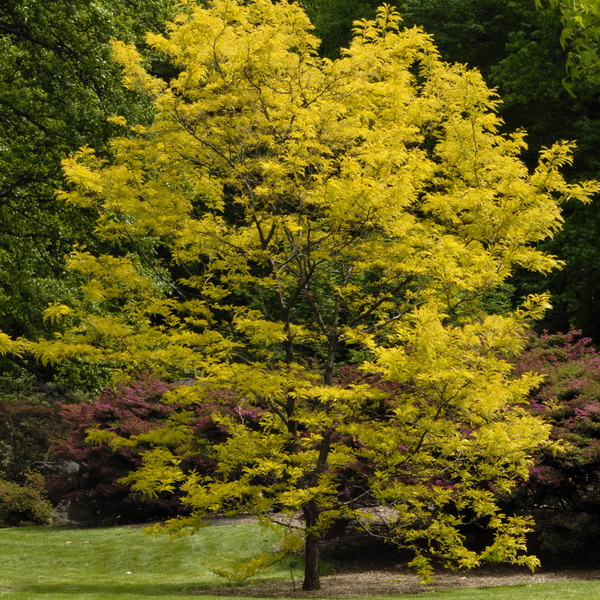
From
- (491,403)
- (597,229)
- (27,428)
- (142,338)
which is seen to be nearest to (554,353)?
(491,403)

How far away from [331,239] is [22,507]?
34.3ft

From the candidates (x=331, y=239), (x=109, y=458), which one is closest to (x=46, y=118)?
(x=109, y=458)

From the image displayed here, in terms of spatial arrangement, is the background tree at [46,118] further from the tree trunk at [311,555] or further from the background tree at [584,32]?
the background tree at [584,32]

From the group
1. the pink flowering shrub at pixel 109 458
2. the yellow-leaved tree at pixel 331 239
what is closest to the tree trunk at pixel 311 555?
the yellow-leaved tree at pixel 331 239

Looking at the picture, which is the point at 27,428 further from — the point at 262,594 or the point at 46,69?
the point at 262,594

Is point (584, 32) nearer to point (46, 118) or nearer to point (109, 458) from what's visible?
point (46, 118)

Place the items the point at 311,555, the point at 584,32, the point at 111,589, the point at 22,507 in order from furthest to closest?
1. the point at 22,507
2. the point at 111,589
3. the point at 311,555
4. the point at 584,32

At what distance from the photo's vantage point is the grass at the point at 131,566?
8664mm

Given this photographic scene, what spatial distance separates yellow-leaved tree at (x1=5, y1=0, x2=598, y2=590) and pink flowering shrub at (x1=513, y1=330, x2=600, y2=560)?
1.16 metres

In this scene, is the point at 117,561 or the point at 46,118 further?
the point at 46,118

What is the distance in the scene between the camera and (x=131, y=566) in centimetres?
1226

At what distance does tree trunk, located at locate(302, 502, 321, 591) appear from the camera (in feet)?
30.7

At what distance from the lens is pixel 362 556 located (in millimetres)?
11758

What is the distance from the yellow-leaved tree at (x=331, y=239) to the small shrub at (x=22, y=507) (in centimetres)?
789
